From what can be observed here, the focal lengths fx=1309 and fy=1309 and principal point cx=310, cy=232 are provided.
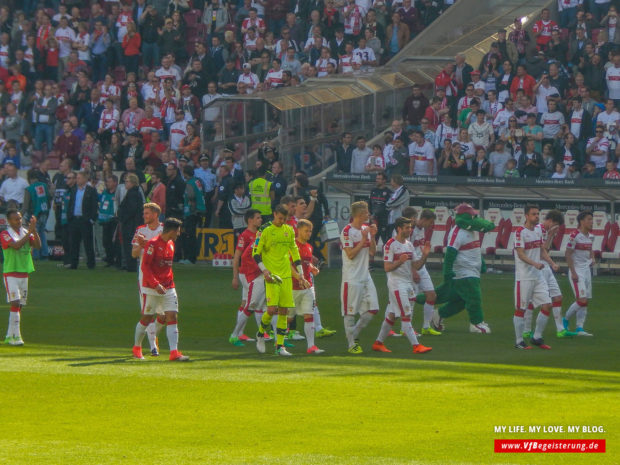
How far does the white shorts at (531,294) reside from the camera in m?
16.8

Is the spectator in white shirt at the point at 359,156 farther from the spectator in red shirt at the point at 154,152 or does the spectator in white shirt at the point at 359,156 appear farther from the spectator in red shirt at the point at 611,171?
the spectator in red shirt at the point at 611,171

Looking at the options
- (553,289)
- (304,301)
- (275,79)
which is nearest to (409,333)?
(304,301)

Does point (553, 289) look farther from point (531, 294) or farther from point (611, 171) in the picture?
point (611, 171)

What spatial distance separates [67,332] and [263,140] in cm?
1259

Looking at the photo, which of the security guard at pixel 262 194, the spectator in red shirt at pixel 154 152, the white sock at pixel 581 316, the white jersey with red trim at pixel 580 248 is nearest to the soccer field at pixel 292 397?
the white sock at pixel 581 316

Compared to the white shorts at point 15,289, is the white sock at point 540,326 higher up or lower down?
lower down

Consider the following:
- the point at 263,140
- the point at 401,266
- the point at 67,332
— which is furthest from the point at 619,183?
the point at 67,332

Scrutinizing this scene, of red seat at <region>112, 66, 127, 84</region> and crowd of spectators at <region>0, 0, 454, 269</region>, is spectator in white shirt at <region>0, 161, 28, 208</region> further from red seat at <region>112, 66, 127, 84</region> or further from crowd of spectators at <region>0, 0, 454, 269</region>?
red seat at <region>112, 66, 127, 84</region>

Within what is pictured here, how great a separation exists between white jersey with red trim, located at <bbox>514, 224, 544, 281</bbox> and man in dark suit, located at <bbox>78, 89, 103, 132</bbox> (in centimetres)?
1864

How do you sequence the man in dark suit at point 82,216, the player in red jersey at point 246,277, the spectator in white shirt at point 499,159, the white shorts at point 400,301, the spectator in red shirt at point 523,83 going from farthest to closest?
the spectator in red shirt at point 523,83, the spectator in white shirt at point 499,159, the man in dark suit at point 82,216, the player in red jersey at point 246,277, the white shorts at point 400,301

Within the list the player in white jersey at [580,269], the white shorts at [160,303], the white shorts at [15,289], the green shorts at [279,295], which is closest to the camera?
the white shorts at [160,303]

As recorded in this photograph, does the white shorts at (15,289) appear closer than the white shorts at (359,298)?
No

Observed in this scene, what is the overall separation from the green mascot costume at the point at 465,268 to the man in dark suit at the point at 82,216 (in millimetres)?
10994

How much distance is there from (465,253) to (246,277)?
123 inches
